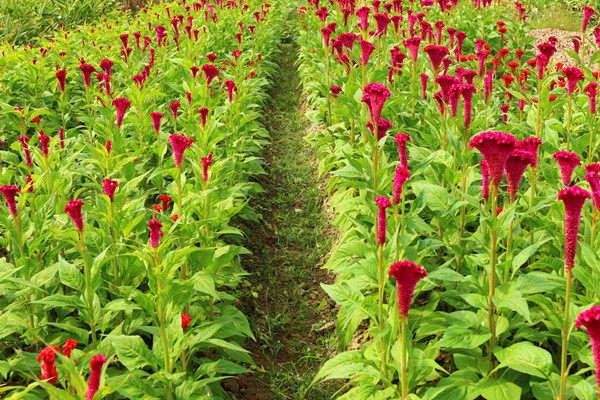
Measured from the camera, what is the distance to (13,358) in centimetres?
301

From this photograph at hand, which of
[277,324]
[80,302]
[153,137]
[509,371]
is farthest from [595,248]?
[153,137]

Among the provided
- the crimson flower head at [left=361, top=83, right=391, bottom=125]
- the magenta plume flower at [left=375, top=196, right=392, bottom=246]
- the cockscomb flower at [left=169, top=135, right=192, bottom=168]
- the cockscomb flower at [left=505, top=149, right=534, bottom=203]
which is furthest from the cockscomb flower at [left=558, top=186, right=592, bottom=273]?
the cockscomb flower at [left=169, top=135, right=192, bottom=168]

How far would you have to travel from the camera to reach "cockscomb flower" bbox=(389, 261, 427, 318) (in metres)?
2.08

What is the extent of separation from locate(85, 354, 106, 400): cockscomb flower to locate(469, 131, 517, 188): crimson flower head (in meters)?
1.70

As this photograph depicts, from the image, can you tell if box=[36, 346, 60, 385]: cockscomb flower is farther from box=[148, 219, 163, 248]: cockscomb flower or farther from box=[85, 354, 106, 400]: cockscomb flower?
box=[148, 219, 163, 248]: cockscomb flower

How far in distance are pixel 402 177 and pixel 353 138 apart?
2.46 meters

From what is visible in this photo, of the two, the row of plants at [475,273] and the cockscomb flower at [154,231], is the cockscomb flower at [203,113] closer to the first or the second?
the row of plants at [475,273]

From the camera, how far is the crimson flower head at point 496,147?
234cm

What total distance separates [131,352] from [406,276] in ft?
4.52

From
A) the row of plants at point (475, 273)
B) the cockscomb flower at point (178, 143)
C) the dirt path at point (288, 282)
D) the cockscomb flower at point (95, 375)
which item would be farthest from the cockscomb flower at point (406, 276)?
the cockscomb flower at point (178, 143)

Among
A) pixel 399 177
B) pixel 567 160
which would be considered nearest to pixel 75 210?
pixel 399 177

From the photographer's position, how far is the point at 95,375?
1.90 meters

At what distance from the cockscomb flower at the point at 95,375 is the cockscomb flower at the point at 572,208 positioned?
1.71 metres

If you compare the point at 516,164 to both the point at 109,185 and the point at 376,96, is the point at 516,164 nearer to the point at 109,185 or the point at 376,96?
the point at 376,96
